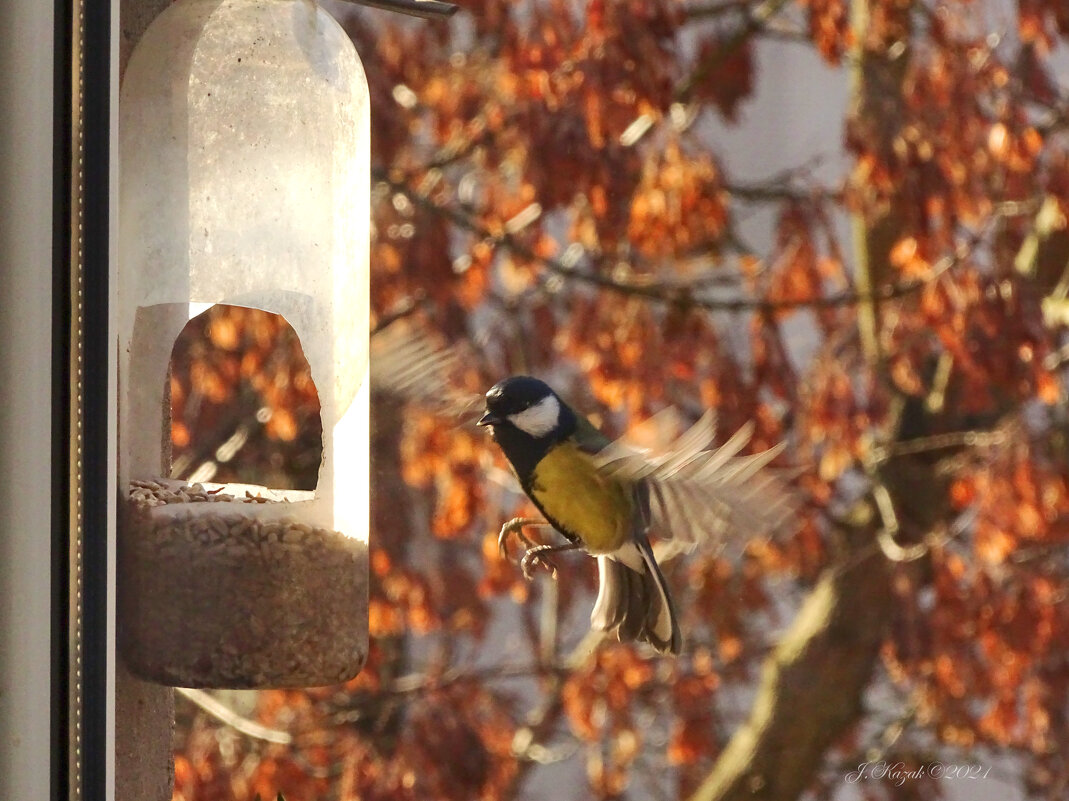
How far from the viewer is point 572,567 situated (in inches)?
113

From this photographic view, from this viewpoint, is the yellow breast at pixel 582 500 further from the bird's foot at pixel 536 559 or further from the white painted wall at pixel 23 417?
the white painted wall at pixel 23 417

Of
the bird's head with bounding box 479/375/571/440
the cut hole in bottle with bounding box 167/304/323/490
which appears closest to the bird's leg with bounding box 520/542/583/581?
the bird's head with bounding box 479/375/571/440

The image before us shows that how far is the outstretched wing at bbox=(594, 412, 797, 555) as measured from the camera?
3.38 feet

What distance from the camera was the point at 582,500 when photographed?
4.01 ft

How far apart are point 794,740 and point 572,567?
598 mm

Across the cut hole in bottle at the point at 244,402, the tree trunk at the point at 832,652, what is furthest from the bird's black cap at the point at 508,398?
the tree trunk at the point at 832,652

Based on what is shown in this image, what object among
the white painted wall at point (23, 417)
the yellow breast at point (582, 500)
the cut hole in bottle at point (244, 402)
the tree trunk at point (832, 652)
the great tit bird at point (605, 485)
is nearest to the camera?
the white painted wall at point (23, 417)

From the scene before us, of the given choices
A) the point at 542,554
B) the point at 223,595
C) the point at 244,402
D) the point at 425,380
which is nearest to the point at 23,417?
the point at 223,595

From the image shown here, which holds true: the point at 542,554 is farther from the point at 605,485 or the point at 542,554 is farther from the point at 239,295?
the point at 239,295

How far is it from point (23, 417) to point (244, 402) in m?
1.91

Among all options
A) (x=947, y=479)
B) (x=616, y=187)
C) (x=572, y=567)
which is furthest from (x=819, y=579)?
(x=616, y=187)

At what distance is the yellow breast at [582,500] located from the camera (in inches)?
47.8

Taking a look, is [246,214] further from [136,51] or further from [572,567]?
[572,567]

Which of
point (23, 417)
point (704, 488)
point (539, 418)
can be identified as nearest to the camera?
point (23, 417)
